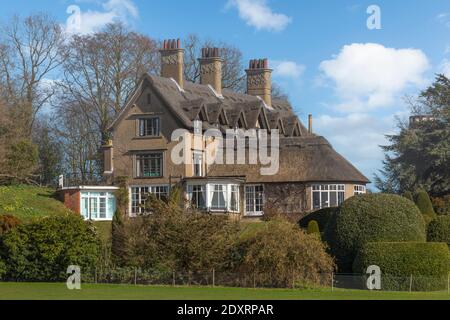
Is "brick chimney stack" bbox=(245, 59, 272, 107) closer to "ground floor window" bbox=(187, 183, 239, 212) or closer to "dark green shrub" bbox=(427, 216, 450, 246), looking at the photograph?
"ground floor window" bbox=(187, 183, 239, 212)

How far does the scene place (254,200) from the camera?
57.8 meters

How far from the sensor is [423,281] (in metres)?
33.1

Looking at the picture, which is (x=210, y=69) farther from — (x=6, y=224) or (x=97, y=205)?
(x=6, y=224)

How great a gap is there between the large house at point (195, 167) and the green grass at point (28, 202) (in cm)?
153

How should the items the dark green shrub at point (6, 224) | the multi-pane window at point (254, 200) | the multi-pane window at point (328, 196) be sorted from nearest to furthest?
the dark green shrub at point (6, 224) → the multi-pane window at point (328, 196) → the multi-pane window at point (254, 200)

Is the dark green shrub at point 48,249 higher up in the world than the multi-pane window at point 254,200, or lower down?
lower down

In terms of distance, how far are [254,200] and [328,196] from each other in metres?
5.07

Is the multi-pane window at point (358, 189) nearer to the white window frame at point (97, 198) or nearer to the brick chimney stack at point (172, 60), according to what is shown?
the brick chimney stack at point (172, 60)

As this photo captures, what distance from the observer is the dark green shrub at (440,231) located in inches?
1548

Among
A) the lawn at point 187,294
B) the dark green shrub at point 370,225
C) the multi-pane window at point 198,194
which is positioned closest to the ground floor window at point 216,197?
the multi-pane window at point 198,194
